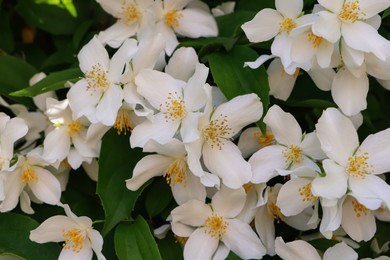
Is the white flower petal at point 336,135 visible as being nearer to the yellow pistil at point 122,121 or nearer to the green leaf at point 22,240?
the yellow pistil at point 122,121

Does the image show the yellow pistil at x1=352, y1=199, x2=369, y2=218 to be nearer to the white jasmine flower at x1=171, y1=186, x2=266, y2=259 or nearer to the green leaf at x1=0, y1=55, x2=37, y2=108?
the white jasmine flower at x1=171, y1=186, x2=266, y2=259

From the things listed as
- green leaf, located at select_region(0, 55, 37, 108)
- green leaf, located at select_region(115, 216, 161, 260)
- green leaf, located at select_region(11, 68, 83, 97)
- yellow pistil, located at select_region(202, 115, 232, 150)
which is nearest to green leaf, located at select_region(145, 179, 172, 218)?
green leaf, located at select_region(115, 216, 161, 260)

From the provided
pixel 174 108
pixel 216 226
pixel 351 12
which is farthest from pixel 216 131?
pixel 351 12

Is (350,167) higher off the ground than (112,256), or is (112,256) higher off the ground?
(350,167)

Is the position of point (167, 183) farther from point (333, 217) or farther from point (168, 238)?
point (333, 217)

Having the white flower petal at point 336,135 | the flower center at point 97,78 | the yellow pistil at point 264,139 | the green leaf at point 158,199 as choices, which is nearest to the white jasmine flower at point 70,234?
the green leaf at point 158,199

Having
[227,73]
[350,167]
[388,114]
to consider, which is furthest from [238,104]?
[388,114]
